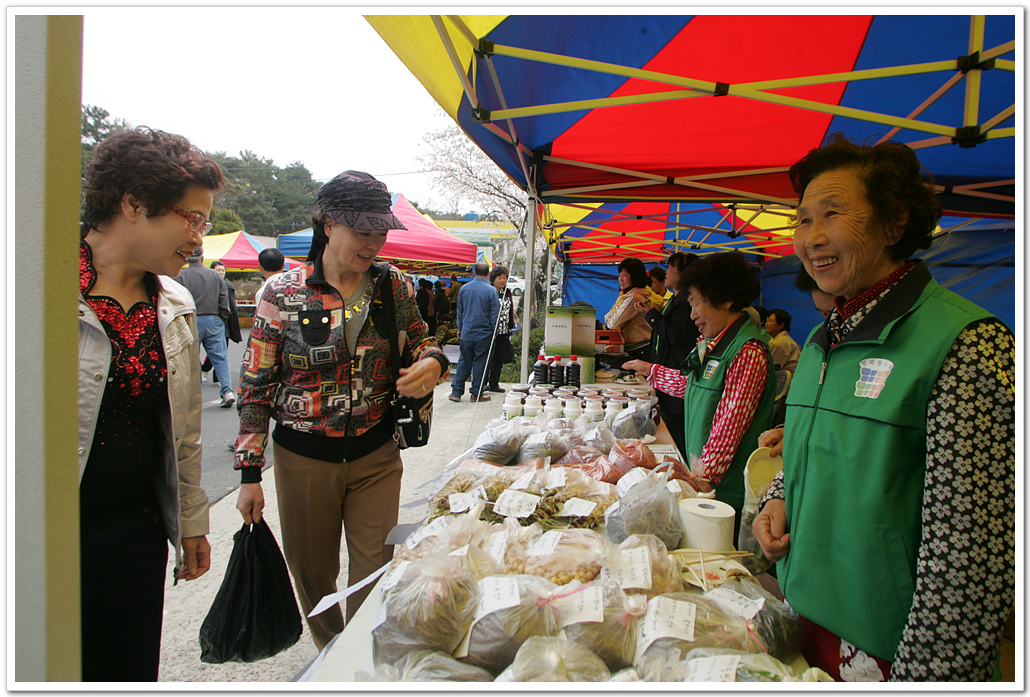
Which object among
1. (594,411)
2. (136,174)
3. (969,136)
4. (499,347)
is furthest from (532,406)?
(499,347)

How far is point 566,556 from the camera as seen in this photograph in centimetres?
128

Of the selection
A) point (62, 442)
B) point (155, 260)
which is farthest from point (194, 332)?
point (62, 442)

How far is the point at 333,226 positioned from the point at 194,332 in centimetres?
58

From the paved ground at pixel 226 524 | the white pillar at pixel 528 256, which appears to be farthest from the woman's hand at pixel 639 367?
the paved ground at pixel 226 524

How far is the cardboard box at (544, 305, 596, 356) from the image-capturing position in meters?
3.96

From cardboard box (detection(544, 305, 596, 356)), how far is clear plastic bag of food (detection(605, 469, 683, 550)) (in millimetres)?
2436

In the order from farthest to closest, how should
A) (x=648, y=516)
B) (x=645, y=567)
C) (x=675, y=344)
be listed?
(x=675, y=344) → (x=648, y=516) → (x=645, y=567)

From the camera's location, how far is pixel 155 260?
1.32 m

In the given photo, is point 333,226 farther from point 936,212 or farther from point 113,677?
point 936,212

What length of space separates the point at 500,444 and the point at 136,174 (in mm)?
1606

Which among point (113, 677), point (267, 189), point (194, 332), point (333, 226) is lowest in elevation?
point (113, 677)

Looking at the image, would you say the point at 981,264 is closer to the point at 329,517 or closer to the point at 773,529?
the point at 773,529

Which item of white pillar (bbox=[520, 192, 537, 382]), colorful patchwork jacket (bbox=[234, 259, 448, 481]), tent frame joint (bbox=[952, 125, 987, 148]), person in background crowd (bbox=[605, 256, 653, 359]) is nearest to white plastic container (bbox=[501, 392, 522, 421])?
white pillar (bbox=[520, 192, 537, 382])

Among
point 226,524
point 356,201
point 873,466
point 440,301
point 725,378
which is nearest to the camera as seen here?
point 873,466
